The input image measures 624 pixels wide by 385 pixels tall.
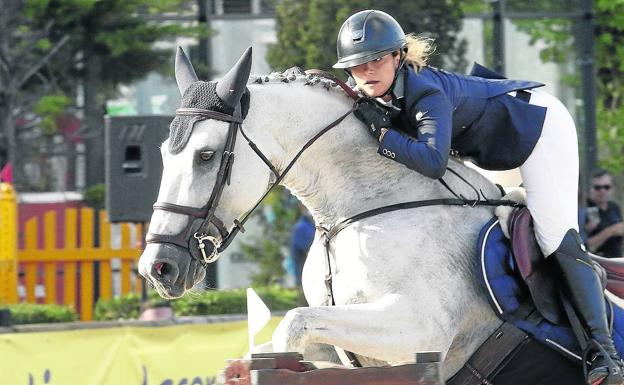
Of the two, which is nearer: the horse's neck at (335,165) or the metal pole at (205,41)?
the horse's neck at (335,165)

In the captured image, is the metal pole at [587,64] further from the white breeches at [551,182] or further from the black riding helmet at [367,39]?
the black riding helmet at [367,39]

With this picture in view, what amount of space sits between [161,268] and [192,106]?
25.4 inches

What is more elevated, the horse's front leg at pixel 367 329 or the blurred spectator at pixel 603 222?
the horse's front leg at pixel 367 329

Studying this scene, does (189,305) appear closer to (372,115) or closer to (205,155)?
(372,115)

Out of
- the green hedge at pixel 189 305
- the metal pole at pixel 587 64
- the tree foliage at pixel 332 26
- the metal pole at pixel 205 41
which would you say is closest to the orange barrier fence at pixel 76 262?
the green hedge at pixel 189 305

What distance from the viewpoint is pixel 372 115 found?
206 inches

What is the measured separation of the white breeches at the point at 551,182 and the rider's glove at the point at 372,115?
2.02 feet

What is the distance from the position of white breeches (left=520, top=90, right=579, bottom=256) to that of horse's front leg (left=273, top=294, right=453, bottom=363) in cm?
66

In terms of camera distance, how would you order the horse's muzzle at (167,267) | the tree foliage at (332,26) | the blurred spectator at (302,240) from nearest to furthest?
the horse's muzzle at (167,267)
the blurred spectator at (302,240)
the tree foliage at (332,26)

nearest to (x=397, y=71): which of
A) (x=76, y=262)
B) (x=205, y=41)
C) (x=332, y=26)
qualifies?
(x=76, y=262)

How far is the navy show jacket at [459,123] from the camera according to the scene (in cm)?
502

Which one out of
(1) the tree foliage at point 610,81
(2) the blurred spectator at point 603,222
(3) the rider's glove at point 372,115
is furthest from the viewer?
(1) the tree foliage at point 610,81

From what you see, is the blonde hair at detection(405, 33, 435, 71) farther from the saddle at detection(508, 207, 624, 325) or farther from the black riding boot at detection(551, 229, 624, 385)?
the black riding boot at detection(551, 229, 624, 385)

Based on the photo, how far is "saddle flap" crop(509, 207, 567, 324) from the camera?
5.22m
